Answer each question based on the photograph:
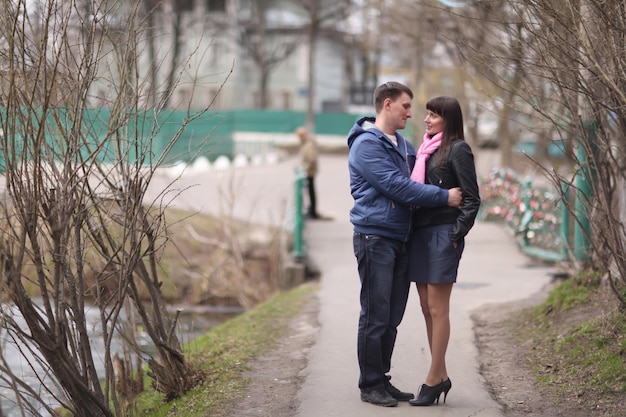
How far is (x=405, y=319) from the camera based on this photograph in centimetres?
969

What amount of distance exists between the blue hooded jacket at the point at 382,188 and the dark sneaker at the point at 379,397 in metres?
0.98

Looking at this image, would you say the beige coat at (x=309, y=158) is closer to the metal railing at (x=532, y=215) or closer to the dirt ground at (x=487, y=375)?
the metal railing at (x=532, y=215)

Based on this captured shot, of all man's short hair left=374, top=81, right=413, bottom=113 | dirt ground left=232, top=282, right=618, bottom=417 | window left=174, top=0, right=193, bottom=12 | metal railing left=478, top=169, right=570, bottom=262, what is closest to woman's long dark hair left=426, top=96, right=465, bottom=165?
Result: man's short hair left=374, top=81, right=413, bottom=113

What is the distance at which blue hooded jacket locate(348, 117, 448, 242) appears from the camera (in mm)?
5934

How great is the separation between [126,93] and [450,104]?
2.00 meters

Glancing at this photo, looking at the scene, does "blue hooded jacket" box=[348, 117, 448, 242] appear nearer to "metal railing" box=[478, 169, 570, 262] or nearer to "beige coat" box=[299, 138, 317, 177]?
"metal railing" box=[478, 169, 570, 262]

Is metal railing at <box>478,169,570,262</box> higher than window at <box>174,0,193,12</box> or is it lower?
lower

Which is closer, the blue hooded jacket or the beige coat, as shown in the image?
the blue hooded jacket

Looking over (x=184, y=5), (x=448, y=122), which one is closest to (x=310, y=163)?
(x=448, y=122)

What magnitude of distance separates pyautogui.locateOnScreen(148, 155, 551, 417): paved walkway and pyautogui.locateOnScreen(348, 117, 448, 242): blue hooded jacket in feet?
3.58

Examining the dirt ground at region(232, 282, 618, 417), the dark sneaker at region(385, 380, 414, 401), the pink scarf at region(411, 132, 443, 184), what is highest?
the pink scarf at region(411, 132, 443, 184)

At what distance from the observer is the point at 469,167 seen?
5949 millimetres

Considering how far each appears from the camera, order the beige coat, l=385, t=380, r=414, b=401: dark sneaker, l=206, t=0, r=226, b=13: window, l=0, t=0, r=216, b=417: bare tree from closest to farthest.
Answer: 1. l=0, t=0, r=216, b=417: bare tree
2. l=385, t=380, r=414, b=401: dark sneaker
3. the beige coat
4. l=206, t=0, r=226, b=13: window

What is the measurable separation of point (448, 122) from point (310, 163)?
13.5 metres
